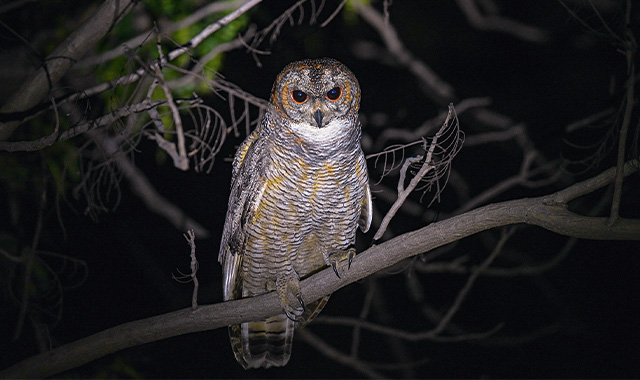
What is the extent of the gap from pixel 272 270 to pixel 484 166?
10.8ft

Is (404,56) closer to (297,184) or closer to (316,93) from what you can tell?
(316,93)

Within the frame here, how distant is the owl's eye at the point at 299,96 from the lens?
2.29 m

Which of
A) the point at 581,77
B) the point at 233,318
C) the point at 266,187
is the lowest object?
the point at 233,318

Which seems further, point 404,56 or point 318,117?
point 404,56

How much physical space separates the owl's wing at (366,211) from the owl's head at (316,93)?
54 cm

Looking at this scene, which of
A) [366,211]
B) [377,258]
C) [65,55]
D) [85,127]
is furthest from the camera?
[366,211]

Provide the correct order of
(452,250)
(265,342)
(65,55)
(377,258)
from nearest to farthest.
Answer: (377,258)
(65,55)
(265,342)
(452,250)

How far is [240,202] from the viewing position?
2482 mm

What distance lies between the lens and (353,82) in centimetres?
231

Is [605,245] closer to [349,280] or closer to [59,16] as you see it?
[349,280]

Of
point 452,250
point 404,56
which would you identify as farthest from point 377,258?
point 452,250

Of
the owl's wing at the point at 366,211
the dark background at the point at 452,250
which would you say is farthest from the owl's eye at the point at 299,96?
the dark background at the point at 452,250

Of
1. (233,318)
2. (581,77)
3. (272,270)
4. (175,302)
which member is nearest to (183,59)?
(272,270)

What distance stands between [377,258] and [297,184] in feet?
1.99
